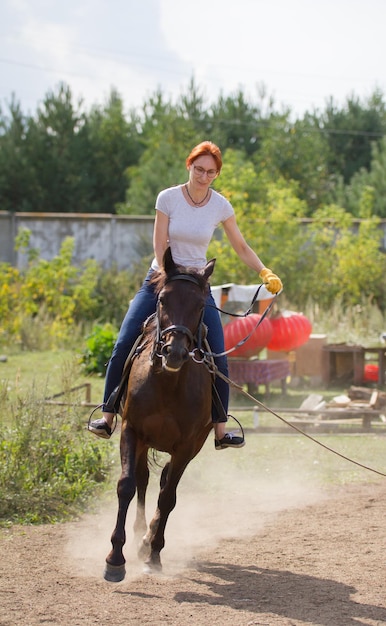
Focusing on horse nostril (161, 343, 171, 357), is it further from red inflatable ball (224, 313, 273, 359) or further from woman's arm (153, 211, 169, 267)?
red inflatable ball (224, 313, 273, 359)

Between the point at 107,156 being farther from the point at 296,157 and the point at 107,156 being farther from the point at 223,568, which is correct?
the point at 223,568

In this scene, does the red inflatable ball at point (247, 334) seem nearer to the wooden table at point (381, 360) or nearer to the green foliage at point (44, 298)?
the wooden table at point (381, 360)

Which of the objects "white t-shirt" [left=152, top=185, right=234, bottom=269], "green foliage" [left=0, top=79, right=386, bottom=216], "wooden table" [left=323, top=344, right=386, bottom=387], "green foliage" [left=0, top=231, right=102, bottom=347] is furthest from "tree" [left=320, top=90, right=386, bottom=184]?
"white t-shirt" [left=152, top=185, right=234, bottom=269]

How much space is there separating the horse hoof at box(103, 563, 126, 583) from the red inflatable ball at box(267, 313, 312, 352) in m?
9.69

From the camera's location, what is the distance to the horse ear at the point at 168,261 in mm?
5723

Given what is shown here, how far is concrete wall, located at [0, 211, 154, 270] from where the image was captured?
24.6 m

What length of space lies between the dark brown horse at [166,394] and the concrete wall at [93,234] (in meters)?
18.5

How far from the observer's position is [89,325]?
20812 mm

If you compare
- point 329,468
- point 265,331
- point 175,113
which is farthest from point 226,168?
point 175,113

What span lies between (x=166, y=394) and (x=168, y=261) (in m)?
0.90

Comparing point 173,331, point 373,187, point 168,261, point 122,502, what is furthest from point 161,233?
point 373,187

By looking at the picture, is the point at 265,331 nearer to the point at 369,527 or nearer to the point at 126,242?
the point at 369,527

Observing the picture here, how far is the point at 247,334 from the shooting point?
13859 millimetres

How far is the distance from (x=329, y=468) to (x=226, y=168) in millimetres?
13572
